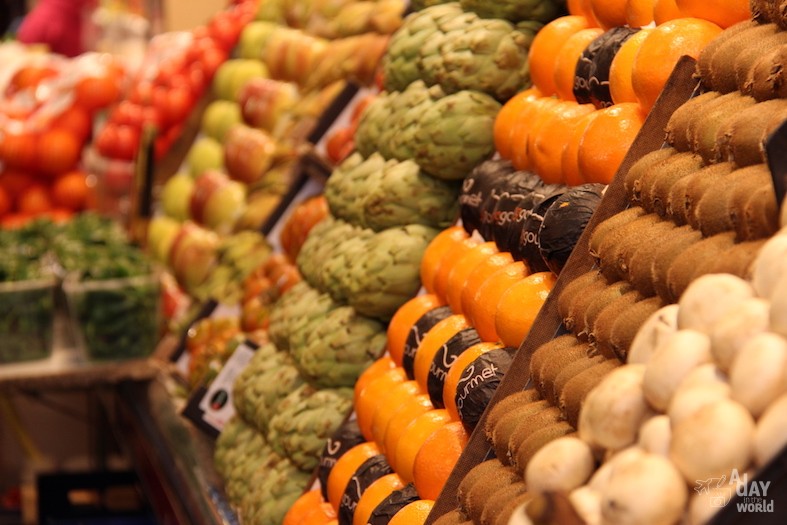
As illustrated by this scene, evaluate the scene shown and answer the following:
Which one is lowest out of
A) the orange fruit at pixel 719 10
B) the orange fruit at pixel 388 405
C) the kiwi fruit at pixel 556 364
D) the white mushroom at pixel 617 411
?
the orange fruit at pixel 388 405

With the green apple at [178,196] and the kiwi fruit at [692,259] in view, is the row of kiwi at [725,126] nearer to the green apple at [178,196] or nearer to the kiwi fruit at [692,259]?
the kiwi fruit at [692,259]

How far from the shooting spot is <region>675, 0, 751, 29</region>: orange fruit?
1.68m

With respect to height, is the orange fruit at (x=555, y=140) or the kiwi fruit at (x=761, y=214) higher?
the kiwi fruit at (x=761, y=214)

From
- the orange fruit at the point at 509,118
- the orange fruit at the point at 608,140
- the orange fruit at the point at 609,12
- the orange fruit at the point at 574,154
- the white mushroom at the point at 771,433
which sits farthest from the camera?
the orange fruit at the point at 509,118

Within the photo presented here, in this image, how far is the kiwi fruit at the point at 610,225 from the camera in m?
1.53

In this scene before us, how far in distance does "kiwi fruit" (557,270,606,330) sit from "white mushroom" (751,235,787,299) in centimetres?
45

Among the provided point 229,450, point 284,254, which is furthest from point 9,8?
point 229,450

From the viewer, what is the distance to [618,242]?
1.49 m

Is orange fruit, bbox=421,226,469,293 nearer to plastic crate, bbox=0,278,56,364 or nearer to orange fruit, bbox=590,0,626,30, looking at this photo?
orange fruit, bbox=590,0,626,30

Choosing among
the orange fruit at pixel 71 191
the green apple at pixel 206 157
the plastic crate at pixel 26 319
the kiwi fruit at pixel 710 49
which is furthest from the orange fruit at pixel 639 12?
the orange fruit at pixel 71 191

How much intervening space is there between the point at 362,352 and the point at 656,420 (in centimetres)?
153

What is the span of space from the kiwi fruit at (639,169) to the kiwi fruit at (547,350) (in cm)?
20

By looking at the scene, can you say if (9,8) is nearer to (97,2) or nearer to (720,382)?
(97,2)

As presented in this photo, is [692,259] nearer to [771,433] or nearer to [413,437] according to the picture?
[771,433]
